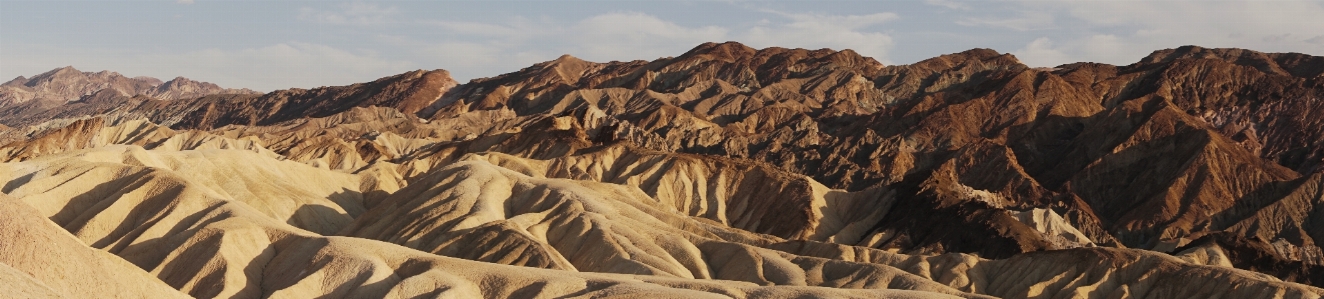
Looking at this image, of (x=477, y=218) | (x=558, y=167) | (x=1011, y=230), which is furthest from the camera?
(x=558, y=167)

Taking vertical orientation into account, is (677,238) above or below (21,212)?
below

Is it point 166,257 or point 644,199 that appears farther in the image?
point 644,199

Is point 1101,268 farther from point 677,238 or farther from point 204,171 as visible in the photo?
point 204,171

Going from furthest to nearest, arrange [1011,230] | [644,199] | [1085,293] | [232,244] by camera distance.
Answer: [644,199] < [1011,230] < [1085,293] < [232,244]

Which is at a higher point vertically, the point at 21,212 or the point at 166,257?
the point at 21,212

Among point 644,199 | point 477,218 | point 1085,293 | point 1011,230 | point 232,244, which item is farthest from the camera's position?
point 644,199

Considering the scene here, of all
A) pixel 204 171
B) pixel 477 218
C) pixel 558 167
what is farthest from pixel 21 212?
pixel 558 167

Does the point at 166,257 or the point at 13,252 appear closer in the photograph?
the point at 13,252

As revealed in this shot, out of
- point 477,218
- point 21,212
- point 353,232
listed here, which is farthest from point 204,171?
point 21,212

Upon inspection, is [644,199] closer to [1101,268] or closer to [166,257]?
[1101,268]
